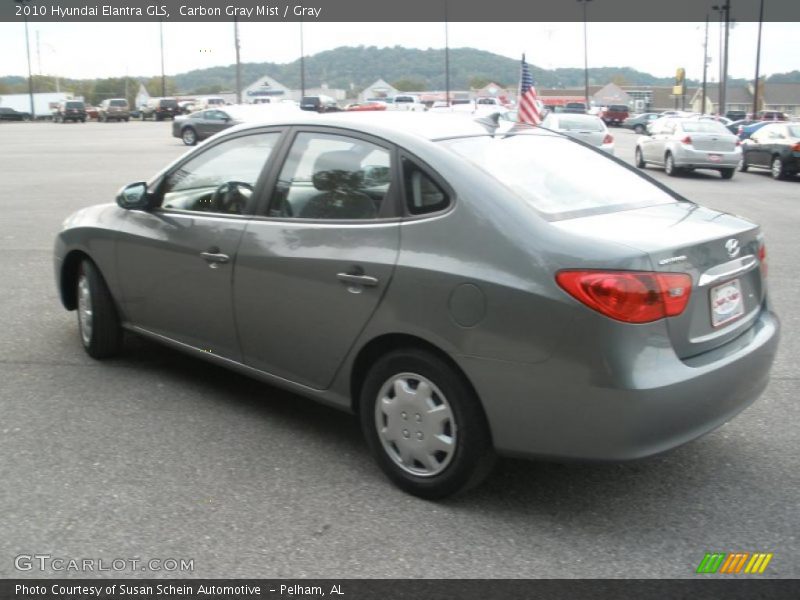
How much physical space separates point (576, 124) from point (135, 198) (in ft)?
73.7

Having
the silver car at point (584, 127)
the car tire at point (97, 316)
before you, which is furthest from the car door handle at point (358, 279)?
the silver car at point (584, 127)

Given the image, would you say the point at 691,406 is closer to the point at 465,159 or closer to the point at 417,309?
the point at 417,309

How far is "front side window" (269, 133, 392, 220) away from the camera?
4.00 metres

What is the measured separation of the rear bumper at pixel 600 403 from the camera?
321 cm

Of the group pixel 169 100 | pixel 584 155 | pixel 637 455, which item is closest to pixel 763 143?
pixel 584 155

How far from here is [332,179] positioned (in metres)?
4.20

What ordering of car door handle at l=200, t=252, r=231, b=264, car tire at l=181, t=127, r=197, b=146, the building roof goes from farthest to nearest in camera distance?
1. the building roof
2. car tire at l=181, t=127, r=197, b=146
3. car door handle at l=200, t=252, r=231, b=264

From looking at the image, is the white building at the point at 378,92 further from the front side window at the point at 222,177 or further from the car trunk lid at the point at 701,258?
the car trunk lid at the point at 701,258

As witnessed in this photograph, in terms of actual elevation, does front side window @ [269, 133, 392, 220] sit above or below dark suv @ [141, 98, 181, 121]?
below

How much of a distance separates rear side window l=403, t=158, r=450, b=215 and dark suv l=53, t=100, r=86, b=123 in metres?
67.9

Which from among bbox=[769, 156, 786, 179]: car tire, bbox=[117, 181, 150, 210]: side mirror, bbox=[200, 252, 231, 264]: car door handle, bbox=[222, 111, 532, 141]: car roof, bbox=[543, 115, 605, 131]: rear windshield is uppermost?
bbox=[222, 111, 532, 141]: car roof

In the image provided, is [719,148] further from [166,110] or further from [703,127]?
[166,110]

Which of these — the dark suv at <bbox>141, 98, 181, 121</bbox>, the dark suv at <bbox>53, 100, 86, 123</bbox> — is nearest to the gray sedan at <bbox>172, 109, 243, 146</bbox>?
the dark suv at <bbox>141, 98, 181, 121</bbox>

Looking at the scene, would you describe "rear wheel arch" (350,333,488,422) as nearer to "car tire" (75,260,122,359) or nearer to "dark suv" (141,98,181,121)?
"car tire" (75,260,122,359)
